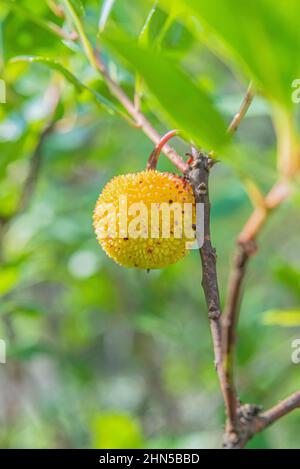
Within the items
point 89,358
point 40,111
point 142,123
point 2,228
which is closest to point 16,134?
point 40,111

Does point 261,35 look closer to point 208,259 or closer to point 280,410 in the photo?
point 208,259

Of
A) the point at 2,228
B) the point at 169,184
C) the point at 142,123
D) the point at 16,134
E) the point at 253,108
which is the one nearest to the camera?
the point at 169,184

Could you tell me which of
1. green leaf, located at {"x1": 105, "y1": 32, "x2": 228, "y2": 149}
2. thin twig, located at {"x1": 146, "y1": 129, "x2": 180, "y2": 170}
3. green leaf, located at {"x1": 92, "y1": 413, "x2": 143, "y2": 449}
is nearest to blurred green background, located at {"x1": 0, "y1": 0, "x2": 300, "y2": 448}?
green leaf, located at {"x1": 92, "y1": 413, "x2": 143, "y2": 449}

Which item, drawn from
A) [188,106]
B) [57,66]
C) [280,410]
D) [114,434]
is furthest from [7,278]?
[188,106]

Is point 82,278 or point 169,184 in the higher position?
point 82,278
